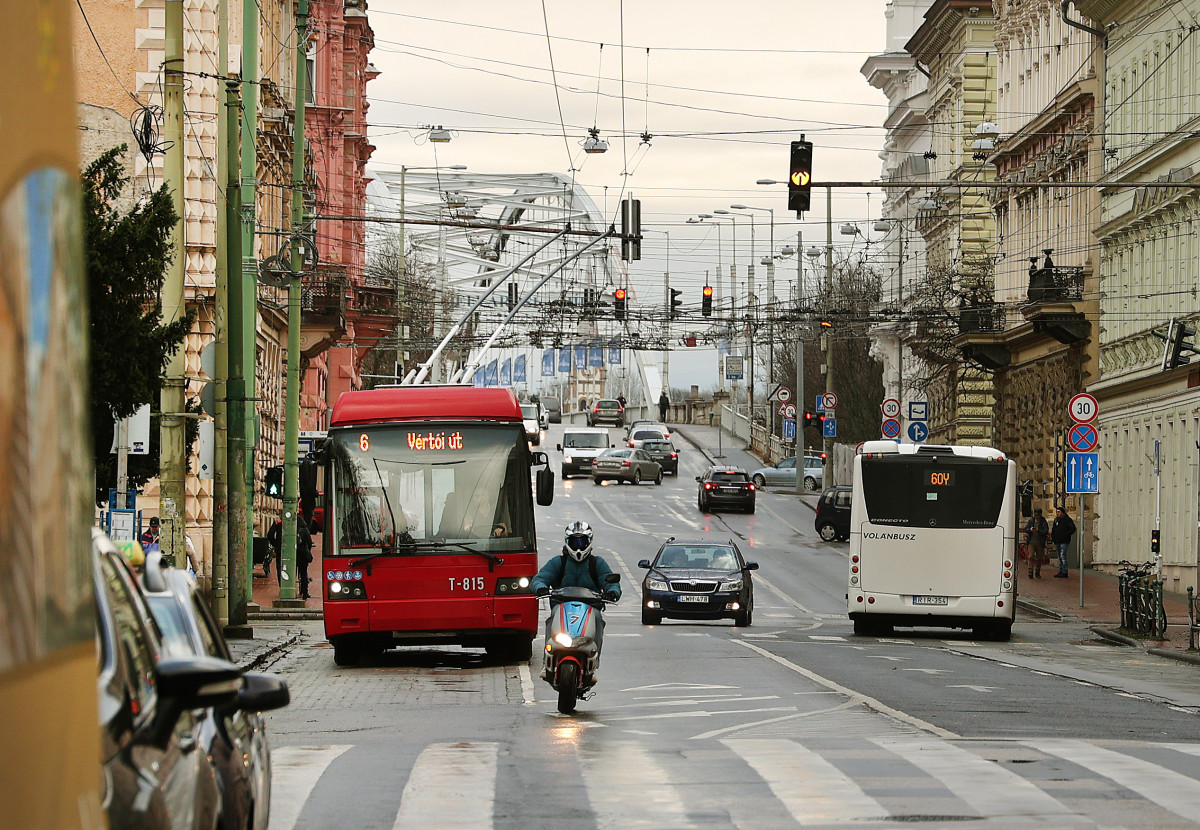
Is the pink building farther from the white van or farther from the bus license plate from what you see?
the bus license plate

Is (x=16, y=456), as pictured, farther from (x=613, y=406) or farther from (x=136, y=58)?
(x=613, y=406)

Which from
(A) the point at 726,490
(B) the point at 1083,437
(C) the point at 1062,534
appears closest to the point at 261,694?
(B) the point at 1083,437

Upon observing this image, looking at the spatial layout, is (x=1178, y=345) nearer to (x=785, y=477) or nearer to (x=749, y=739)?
(x=749, y=739)

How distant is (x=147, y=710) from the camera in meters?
5.21

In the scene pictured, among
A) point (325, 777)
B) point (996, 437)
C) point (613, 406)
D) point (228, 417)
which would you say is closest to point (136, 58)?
point (228, 417)

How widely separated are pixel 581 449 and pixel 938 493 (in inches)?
2211

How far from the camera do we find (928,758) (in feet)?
42.4

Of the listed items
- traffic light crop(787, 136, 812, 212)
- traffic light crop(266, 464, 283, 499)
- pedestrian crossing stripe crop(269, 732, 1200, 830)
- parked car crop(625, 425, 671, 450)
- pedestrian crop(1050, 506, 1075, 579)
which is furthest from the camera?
parked car crop(625, 425, 671, 450)

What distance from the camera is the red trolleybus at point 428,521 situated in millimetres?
22906

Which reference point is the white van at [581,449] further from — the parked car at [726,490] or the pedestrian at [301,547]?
the pedestrian at [301,547]

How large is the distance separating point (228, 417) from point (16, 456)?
26646mm

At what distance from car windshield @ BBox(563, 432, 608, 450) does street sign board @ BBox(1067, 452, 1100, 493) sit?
2023 inches

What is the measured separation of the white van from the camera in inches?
3394

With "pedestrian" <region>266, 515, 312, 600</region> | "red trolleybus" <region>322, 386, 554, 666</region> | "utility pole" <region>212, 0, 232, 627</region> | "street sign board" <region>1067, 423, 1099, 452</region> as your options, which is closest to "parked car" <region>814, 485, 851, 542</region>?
"pedestrian" <region>266, 515, 312, 600</region>
